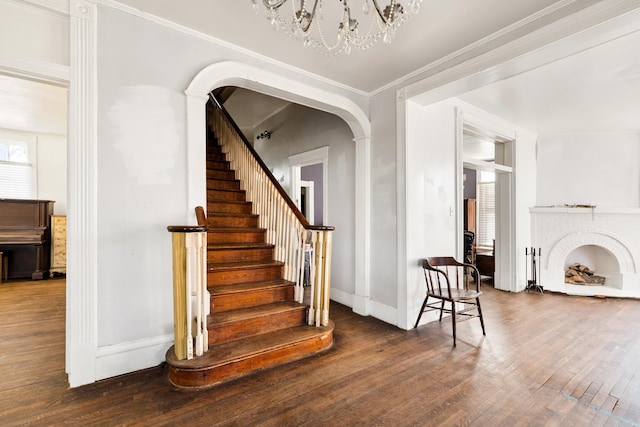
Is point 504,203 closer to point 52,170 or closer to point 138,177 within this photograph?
point 138,177

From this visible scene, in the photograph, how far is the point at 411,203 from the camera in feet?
11.0

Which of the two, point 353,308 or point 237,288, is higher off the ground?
point 237,288

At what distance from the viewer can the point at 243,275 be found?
3.16 meters

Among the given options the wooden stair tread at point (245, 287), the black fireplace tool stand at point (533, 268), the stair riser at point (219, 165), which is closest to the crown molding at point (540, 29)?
the wooden stair tread at point (245, 287)

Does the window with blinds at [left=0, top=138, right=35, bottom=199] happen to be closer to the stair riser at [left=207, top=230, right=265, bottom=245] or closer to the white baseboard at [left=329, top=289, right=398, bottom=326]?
the stair riser at [left=207, top=230, right=265, bottom=245]

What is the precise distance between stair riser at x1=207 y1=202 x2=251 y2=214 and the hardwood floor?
1976 mm

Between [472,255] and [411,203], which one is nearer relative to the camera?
[411,203]

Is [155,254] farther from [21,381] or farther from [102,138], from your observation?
[21,381]

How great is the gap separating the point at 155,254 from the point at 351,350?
6.28 feet

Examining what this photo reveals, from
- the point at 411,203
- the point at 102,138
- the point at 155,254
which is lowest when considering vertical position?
the point at 155,254

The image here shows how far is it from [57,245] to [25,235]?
486 mm

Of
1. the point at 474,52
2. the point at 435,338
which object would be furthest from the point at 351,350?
the point at 474,52

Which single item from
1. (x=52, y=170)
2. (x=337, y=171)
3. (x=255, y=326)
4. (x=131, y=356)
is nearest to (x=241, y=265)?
(x=255, y=326)

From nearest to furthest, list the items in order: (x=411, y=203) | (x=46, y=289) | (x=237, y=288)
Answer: (x=237, y=288), (x=411, y=203), (x=46, y=289)
